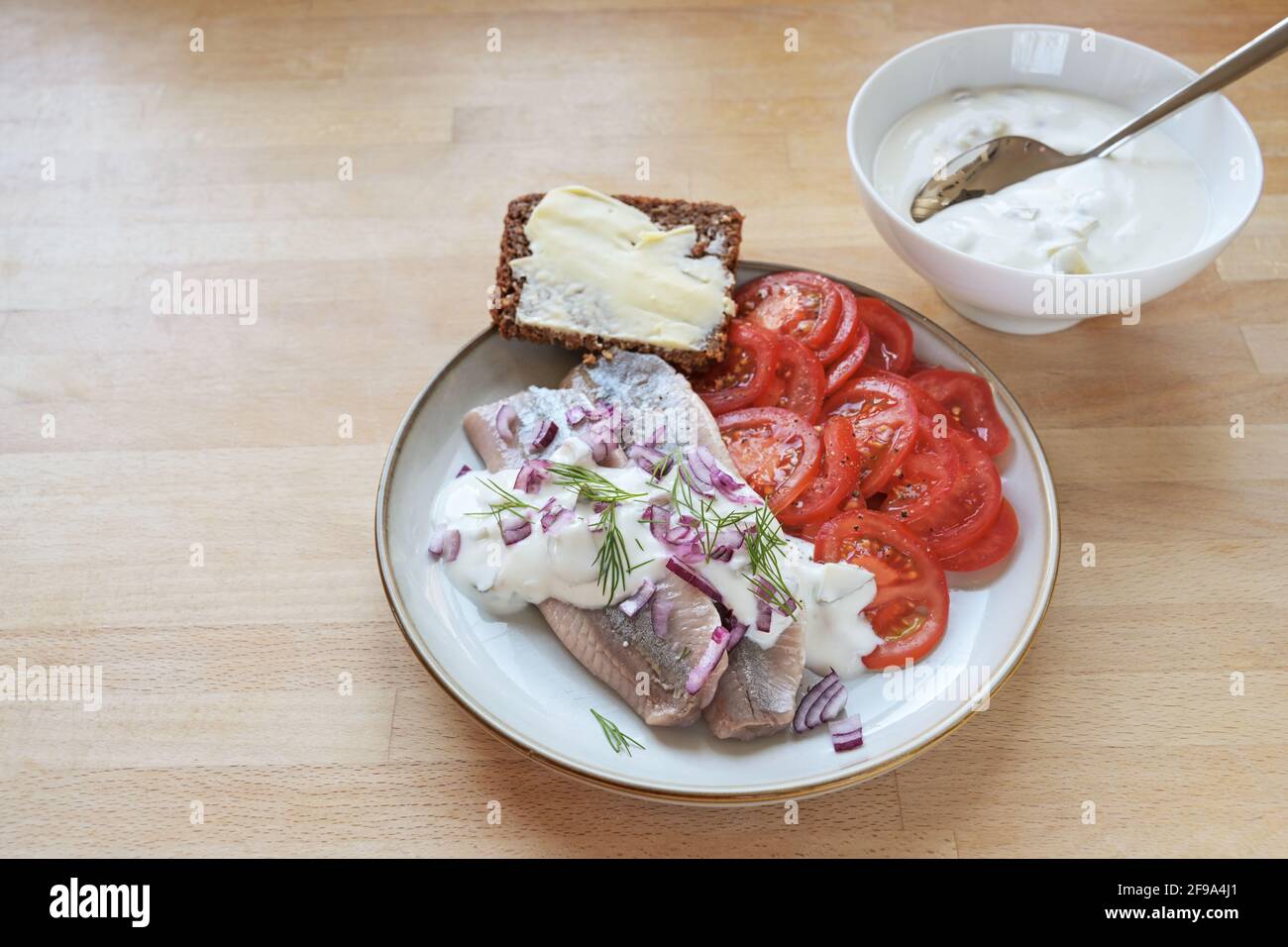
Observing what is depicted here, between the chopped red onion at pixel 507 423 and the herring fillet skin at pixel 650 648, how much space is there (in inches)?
19.7

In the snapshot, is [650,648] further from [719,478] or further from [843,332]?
[843,332]

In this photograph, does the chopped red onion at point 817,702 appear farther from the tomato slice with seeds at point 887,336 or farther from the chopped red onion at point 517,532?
the tomato slice with seeds at point 887,336

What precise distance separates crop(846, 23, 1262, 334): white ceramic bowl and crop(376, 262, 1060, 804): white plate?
32 centimetres

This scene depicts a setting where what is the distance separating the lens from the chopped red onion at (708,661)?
2.38m

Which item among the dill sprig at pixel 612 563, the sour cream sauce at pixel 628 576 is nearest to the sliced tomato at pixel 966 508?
the sour cream sauce at pixel 628 576

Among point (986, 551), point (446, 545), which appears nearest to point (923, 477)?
point (986, 551)

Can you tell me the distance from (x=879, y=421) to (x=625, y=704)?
0.99 meters

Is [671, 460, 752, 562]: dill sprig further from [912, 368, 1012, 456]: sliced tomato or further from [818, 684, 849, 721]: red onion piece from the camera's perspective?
[912, 368, 1012, 456]: sliced tomato

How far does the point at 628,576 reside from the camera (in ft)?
8.16

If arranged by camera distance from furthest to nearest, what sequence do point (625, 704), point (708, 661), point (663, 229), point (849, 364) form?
point (663, 229) → point (849, 364) → point (625, 704) → point (708, 661)

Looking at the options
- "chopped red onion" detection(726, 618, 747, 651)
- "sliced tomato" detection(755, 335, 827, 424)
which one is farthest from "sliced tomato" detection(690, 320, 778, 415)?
"chopped red onion" detection(726, 618, 747, 651)

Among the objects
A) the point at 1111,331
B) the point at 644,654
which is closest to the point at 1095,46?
the point at 1111,331

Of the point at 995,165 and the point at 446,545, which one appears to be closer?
the point at 446,545

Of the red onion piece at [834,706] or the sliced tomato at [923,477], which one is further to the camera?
the sliced tomato at [923,477]
